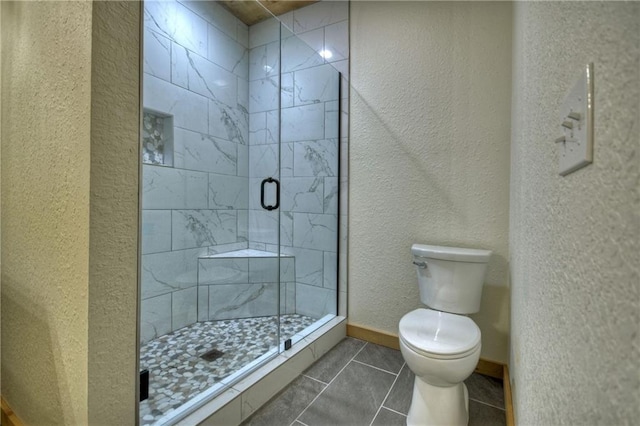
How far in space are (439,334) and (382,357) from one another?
69cm

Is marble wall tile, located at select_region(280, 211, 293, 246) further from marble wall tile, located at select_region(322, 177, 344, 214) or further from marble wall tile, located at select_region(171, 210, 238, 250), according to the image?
marble wall tile, located at select_region(171, 210, 238, 250)

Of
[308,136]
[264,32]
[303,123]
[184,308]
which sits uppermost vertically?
[264,32]

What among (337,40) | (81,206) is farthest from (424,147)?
(81,206)

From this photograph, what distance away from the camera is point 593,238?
400mm

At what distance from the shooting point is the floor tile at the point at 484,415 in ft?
Answer: 4.62

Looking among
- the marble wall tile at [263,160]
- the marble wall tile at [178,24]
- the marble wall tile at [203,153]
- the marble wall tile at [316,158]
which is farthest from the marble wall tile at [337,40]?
the marble wall tile at [203,153]

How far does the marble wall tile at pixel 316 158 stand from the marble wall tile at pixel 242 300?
39.0 inches

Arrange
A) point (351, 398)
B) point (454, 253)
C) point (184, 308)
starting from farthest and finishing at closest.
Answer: point (184, 308), point (454, 253), point (351, 398)

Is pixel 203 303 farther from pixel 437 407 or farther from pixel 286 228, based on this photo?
pixel 437 407

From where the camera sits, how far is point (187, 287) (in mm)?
2305

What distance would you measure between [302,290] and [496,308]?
1416 millimetres

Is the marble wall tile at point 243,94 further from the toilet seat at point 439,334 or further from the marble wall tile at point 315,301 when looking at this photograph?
the toilet seat at point 439,334

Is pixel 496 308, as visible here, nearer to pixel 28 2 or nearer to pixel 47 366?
pixel 47 366

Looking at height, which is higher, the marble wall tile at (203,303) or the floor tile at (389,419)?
the marble wall tile at (203,303)
